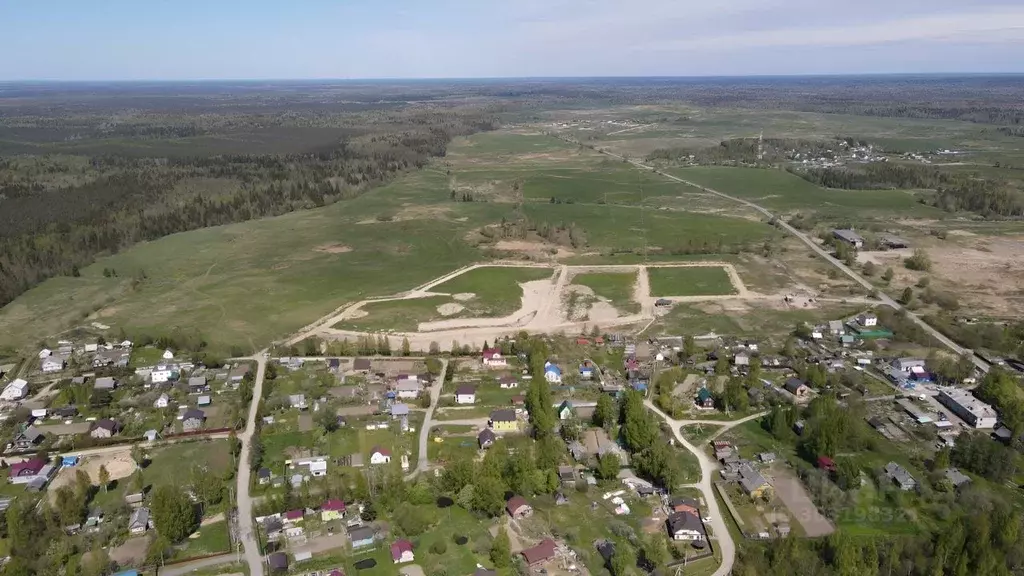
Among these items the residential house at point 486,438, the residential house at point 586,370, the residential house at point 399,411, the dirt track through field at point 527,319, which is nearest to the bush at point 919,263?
the dirt track through field at point 527,319

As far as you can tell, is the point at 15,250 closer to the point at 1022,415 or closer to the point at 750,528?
the point at 750,528

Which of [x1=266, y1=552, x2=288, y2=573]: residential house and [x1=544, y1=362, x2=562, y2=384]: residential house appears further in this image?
[x1=544, y1=362, x2=562, y2=384]: residential house

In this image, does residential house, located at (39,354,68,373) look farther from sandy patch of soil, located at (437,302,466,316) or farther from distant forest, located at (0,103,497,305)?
sandy patch of soil, located at (437,302,466,316)

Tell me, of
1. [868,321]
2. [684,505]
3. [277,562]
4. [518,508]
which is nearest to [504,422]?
[518,508]

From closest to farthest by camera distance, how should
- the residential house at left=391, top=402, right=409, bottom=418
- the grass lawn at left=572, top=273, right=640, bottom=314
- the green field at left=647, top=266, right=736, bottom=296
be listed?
the residential house at left=391, top=402, right=409, bottom=418 → the grass lawn at left=572, top=273, right=640, bottom=314 → the green field at left=647, top=266, right=736, bottom=296

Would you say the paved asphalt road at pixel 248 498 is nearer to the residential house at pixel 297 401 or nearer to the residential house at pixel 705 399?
the residential house at pixel 297 401

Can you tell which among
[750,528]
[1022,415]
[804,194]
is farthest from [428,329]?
[804,194]

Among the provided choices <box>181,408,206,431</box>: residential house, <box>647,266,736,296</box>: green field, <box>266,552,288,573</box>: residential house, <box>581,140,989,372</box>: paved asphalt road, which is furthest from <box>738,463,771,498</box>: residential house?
<box>181,408,206,431</box>: residential house
